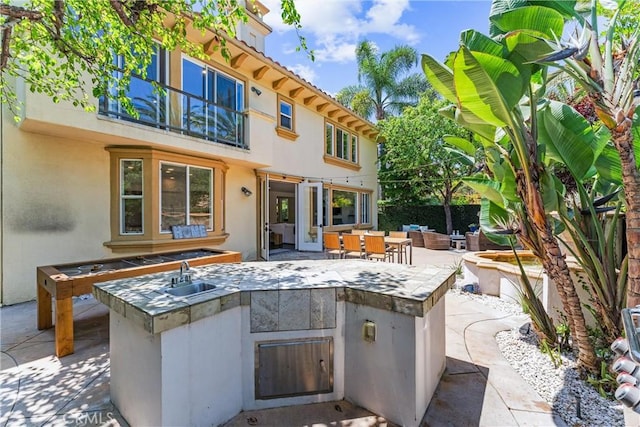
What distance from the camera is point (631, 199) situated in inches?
108

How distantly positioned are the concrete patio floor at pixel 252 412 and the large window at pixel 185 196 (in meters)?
3.59

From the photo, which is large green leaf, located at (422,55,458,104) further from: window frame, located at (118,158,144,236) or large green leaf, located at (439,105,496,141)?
window frame, located at (118,158,144,236)

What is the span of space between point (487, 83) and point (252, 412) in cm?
388

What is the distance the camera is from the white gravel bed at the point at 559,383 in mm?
2814

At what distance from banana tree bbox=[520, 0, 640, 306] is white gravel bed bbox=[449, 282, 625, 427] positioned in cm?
112

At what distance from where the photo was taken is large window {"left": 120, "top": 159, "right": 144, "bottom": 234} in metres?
7.50

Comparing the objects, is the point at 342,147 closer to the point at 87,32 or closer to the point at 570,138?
the point at 87,32

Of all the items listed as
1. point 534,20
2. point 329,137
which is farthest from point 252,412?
point 329,137

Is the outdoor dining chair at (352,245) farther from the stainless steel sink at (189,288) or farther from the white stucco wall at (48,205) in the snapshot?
the white stucco wall at (48,205)

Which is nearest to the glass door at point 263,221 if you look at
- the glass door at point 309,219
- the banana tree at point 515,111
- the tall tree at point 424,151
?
the glass door at point 309,219

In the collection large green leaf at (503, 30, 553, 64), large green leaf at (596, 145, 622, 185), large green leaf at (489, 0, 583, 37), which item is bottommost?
large green leaf at (596, 145, 622, 185)

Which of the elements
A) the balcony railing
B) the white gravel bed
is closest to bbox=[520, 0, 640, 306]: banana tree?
the white gravel bed

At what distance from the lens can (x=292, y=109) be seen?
12156mm

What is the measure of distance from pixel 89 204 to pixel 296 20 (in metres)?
6.50
